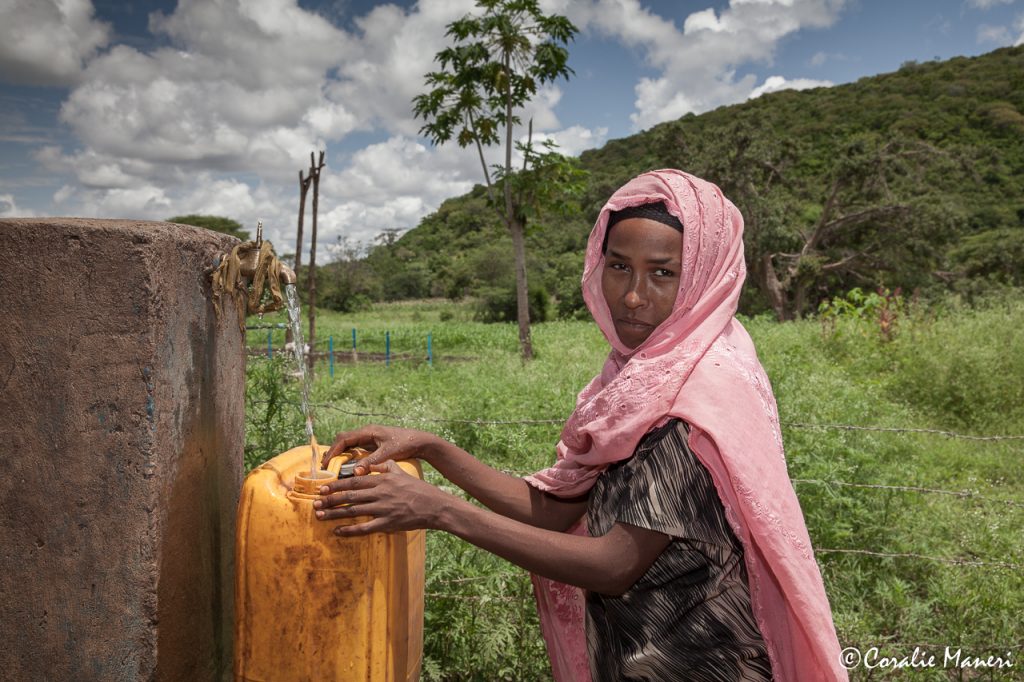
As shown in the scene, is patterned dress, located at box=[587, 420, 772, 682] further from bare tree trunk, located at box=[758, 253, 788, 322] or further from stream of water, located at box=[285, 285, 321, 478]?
bare tree trunk, located at box=[758, 253, 788, 322]

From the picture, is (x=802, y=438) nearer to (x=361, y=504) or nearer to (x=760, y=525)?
(x=760, y=525)

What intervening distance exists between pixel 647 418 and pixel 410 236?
2318 inches

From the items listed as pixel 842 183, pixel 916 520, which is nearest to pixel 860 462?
pixel 916 520

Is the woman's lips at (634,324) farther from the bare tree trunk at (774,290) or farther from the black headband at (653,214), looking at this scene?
the bare tree trunk at (774,290)

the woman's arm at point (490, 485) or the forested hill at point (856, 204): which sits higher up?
the forested hill at point (856, 204)

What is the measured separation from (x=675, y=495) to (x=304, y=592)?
2.33 ft

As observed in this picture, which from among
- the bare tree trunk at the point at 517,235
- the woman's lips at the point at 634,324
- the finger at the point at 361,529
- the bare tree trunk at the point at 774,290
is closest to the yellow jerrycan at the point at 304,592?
the finger at the point at 361,529

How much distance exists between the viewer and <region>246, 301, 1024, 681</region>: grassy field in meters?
2.56

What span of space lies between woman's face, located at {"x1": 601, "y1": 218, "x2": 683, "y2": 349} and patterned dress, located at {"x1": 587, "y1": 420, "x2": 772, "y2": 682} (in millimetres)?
254

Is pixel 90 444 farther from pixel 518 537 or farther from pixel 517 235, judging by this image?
pixel 517 235

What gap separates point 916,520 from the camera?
12.1 ft

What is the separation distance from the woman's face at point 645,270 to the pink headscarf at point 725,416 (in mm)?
24

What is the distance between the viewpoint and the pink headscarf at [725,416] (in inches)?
49.0

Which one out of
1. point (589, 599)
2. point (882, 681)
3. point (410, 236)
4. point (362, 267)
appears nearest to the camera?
point (589, 599)
